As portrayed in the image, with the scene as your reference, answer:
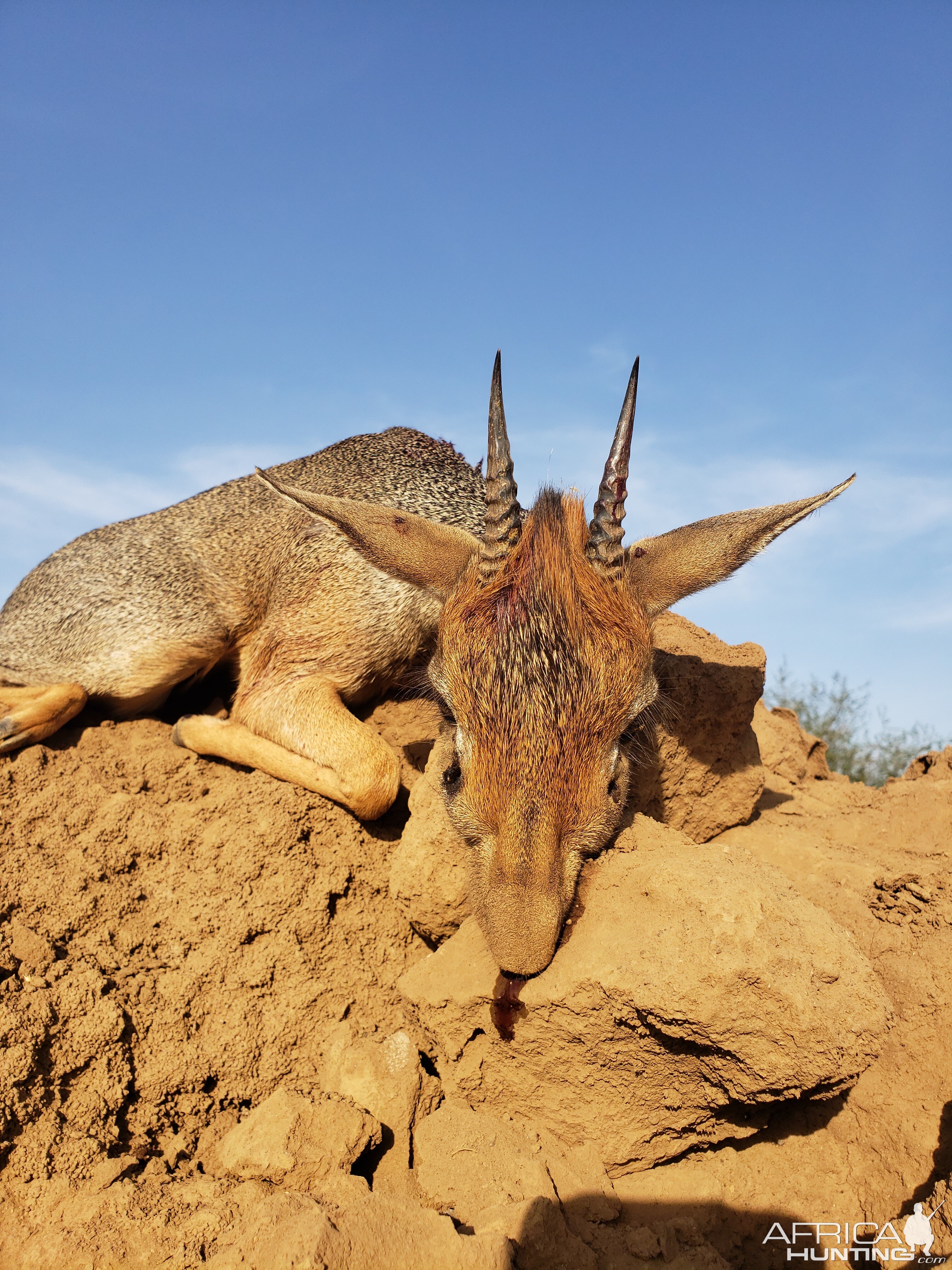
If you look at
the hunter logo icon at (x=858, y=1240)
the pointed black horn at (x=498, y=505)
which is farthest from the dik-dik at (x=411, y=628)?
the hunter logo icon at (x=858, y=1240)

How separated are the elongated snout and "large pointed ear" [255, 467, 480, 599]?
151 cm

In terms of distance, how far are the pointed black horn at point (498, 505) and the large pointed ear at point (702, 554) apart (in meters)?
0.55

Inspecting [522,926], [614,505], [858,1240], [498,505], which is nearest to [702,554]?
[614,505]

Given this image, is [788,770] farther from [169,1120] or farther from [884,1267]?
[169,1120]

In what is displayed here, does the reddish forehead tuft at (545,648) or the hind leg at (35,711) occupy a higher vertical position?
the reddish forehead tuft at (545,648)

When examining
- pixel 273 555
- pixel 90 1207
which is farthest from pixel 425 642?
pixel 90 1207

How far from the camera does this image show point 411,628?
5.27m

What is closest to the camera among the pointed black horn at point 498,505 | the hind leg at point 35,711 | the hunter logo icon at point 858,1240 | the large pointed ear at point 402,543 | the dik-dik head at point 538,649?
the hunter logo icon at point 858,1240

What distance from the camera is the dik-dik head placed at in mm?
3098

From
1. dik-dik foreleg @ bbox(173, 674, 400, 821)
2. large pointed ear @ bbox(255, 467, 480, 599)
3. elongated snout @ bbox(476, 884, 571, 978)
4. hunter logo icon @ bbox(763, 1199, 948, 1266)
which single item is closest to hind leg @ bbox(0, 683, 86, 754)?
dik-dik foreleg @ bbox(173, 674, 400, 821)

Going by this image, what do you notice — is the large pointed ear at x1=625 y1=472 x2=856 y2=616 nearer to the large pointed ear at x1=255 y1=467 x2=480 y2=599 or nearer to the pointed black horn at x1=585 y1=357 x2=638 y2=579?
the pointed black horn at x1=585 y1=357 x2=638 y2=579

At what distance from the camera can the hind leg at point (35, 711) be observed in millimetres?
4965

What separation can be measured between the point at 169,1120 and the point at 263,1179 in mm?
667

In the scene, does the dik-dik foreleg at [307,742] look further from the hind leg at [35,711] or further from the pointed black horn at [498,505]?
the pointed black horn at [498,505]
